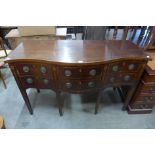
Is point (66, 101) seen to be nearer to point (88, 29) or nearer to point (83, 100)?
point (83, 100)

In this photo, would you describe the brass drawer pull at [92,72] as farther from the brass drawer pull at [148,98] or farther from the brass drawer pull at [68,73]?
the brass drawer pull at [148,98]

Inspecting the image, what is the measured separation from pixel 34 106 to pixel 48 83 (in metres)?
0.66

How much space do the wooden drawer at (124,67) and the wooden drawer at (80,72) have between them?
123 millimetres

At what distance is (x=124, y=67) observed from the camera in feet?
4.04

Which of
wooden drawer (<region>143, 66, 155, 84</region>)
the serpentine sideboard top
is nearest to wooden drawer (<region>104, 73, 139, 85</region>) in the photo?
wooden drawer (<region>143, 66, 155, 84</region>)

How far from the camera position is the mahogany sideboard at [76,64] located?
113 centimetres

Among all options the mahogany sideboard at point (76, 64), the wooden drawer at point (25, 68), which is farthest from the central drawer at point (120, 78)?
the wooden drawer at point (25, 68)

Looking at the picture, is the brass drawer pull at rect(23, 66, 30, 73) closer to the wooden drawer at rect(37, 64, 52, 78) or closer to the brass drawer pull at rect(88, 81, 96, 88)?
the wooden drawer at rect(37, 64, 52, 78)

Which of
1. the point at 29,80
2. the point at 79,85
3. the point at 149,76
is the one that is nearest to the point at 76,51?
the point at 79,85

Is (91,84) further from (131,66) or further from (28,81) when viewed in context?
(28,81)

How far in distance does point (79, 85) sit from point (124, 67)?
0.46m

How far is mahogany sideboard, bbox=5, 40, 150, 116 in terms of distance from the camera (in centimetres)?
113

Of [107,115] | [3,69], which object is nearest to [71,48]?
[107,115]

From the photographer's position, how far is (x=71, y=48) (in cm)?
133
